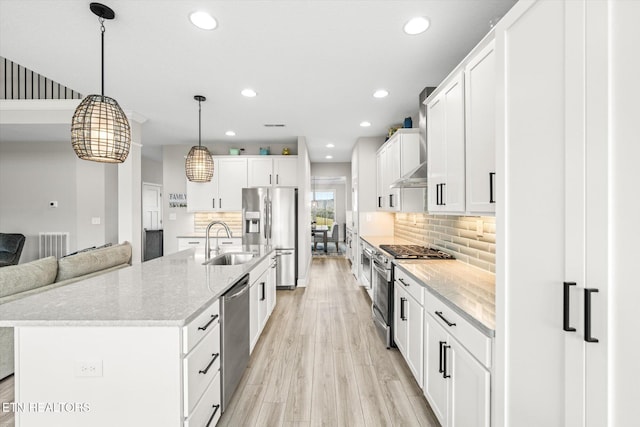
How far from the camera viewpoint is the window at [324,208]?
433 inches

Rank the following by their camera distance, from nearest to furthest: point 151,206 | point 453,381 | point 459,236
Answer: point 453,381
point 459,236
point 151,206

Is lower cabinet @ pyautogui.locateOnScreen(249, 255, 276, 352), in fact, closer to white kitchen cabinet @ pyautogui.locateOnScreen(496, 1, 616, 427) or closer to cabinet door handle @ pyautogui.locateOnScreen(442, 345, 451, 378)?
cabinet door handle @ pyautogui.locateOnScreen(442, 345, 451, 378)

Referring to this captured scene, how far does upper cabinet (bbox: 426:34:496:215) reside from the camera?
5.32 ft

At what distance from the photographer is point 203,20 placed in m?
1.99

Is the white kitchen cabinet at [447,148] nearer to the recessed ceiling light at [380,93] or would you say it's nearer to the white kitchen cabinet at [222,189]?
the recessed ceiling light at [380,93]

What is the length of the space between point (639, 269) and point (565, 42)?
650 millimetres

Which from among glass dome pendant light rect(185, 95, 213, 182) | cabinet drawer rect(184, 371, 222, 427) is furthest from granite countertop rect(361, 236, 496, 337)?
glass dome pendant light rect(185, 95, 213, 182)

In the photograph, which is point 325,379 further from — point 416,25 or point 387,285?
point 416,25

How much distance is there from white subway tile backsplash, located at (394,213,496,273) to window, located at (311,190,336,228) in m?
6.91

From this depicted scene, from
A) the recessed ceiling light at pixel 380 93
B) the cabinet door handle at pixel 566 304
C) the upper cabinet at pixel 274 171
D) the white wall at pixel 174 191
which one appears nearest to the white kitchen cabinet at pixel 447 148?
the recessed ceiling light at pixel 380 93

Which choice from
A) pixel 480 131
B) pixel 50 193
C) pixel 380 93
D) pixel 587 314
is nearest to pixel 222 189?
pixel 50 193

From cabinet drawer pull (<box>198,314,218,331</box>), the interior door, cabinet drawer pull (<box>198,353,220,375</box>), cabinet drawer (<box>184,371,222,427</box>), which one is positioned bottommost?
cabinet drawer (<box>184,371,222,427</box>)

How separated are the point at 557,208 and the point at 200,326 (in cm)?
157

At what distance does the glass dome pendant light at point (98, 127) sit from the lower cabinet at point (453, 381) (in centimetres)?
227
